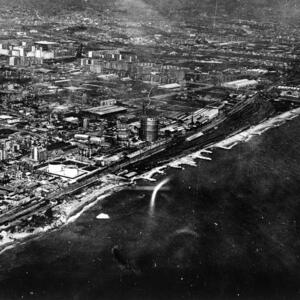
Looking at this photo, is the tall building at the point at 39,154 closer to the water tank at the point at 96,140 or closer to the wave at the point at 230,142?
the water tank at the point at 96,140

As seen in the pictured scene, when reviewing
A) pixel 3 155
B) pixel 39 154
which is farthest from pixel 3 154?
pixel 39 154

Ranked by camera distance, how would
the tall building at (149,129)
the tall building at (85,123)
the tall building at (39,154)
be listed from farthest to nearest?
the tall building at (85,123) < the tall building at (149,129) < the tall building at (39,154)

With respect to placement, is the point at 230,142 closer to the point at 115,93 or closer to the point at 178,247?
the point at 115,93

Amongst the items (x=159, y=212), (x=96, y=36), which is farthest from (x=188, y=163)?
(x=96, y=36)

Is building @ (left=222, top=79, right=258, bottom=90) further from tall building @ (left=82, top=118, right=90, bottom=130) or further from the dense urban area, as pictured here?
tall building @ (left=82, top=118, right=90, bottom=130)

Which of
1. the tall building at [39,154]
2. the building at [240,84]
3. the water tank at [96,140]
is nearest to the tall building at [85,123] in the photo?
the water tank at [96,140]
